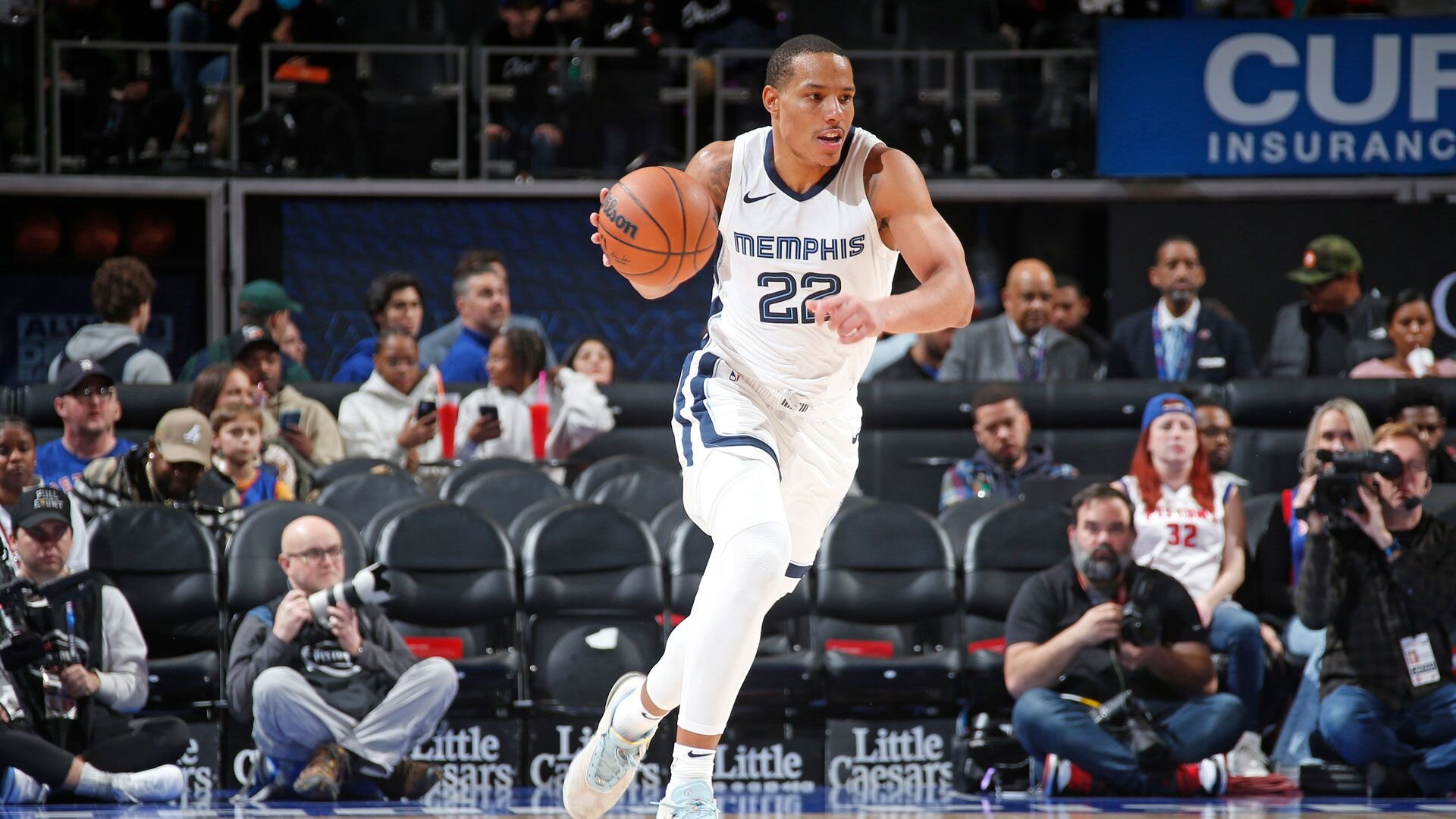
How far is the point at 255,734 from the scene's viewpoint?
6.86 metres

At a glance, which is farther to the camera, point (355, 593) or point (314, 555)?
point (314, 555)

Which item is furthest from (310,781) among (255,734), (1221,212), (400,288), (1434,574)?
(1221,212)

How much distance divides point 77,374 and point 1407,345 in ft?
23.7

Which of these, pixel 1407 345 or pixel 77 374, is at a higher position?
pixel 1407 345

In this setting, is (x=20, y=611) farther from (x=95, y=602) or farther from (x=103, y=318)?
(x=103, y=318)

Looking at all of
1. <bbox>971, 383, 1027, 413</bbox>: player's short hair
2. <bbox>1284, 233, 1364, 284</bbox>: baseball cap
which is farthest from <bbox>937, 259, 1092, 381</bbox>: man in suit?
<bbox>1284, 233, 1364, 284</bbox>: baseball cap

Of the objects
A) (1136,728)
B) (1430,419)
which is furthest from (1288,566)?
Result: (1136,728)

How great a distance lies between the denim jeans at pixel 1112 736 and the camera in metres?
6.98

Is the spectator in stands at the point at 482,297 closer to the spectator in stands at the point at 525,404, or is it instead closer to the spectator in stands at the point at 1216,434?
the spectator in stands at the point at 525,404

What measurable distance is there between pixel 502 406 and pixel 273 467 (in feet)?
4.46

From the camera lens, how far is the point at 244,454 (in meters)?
8.15

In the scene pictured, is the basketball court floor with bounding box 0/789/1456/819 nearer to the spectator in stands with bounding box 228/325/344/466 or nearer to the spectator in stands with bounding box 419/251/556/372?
the spectator in stands with bounding box 228/325/344/466

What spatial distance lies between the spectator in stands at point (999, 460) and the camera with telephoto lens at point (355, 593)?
310 cm

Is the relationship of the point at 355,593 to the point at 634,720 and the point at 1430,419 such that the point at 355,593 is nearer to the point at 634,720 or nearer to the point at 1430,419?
the point at 634,720
